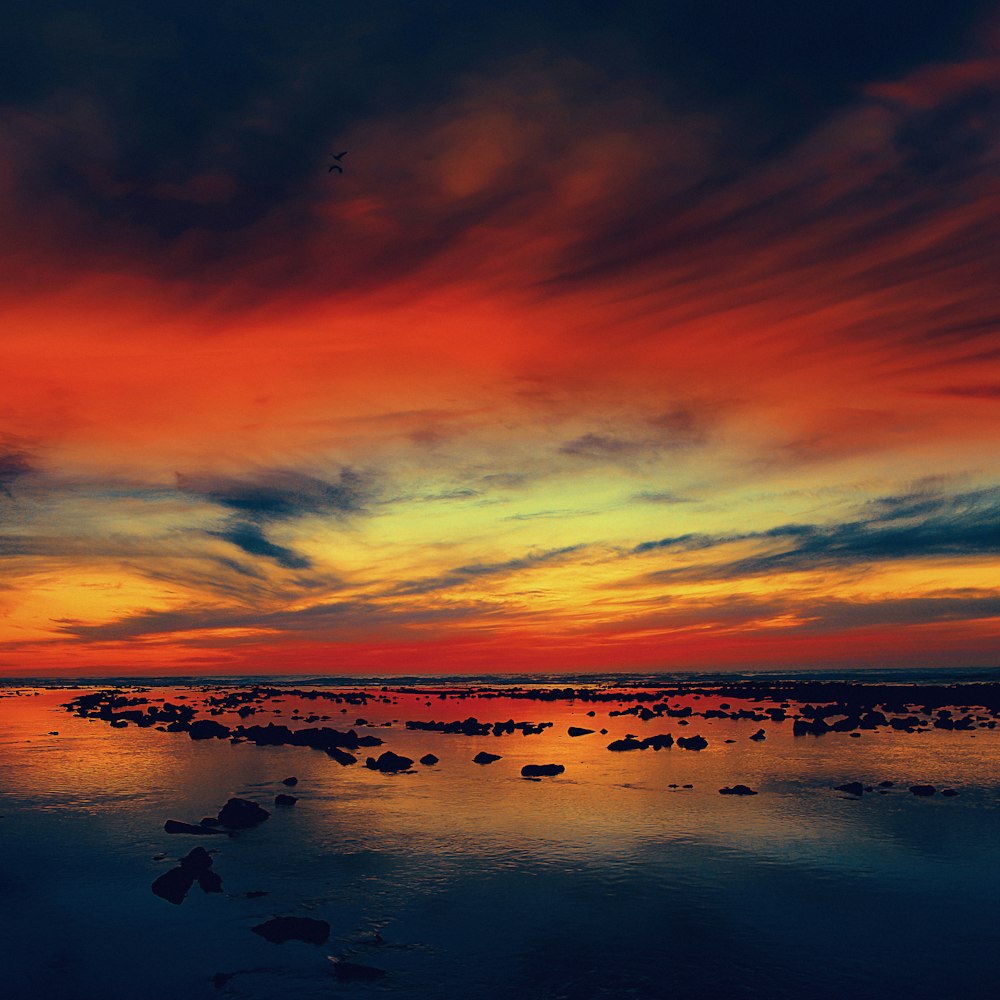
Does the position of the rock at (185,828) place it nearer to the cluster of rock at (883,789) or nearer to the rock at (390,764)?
the rock at (390,764)

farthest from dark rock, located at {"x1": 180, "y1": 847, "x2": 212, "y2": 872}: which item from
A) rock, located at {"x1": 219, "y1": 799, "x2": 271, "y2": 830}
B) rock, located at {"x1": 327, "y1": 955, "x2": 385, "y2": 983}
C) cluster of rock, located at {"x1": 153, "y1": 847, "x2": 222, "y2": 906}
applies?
rock, located at {"x1": 327, "y1": 955, "x2": 385, "y2": 983}

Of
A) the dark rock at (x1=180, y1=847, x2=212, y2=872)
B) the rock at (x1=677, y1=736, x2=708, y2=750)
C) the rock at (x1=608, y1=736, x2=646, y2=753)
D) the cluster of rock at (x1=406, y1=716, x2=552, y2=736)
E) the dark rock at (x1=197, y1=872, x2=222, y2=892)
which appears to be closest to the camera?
the dark rock at (x1=197, y1=872, x2=222, y2=892)

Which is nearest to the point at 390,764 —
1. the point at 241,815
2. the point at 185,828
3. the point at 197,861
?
the point at 241,815

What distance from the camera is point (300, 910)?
14695mm

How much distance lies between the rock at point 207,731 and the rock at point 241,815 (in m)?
23.2

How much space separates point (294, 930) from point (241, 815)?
859 cm

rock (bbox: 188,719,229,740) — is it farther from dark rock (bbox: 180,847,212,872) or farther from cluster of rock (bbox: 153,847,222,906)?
cluster of rock (bbox: 153,847,222,906)

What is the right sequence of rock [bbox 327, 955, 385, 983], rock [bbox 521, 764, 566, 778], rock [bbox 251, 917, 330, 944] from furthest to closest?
rock [bbox 521, 764, 566, 778] < rock [bbox 251, 917, 330, 944] < rock [bbox 327, 955, 385, 983]

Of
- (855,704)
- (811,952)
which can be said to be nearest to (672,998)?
(811,952)

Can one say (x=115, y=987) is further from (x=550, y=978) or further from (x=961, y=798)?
(x=961, y=798)

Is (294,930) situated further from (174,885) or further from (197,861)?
(197,861)

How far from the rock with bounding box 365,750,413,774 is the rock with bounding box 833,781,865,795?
1541cm

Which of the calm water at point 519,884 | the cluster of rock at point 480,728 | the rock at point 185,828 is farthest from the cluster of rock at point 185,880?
the cluster of rock at point 480,728

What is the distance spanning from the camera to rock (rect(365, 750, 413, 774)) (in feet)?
99.2
